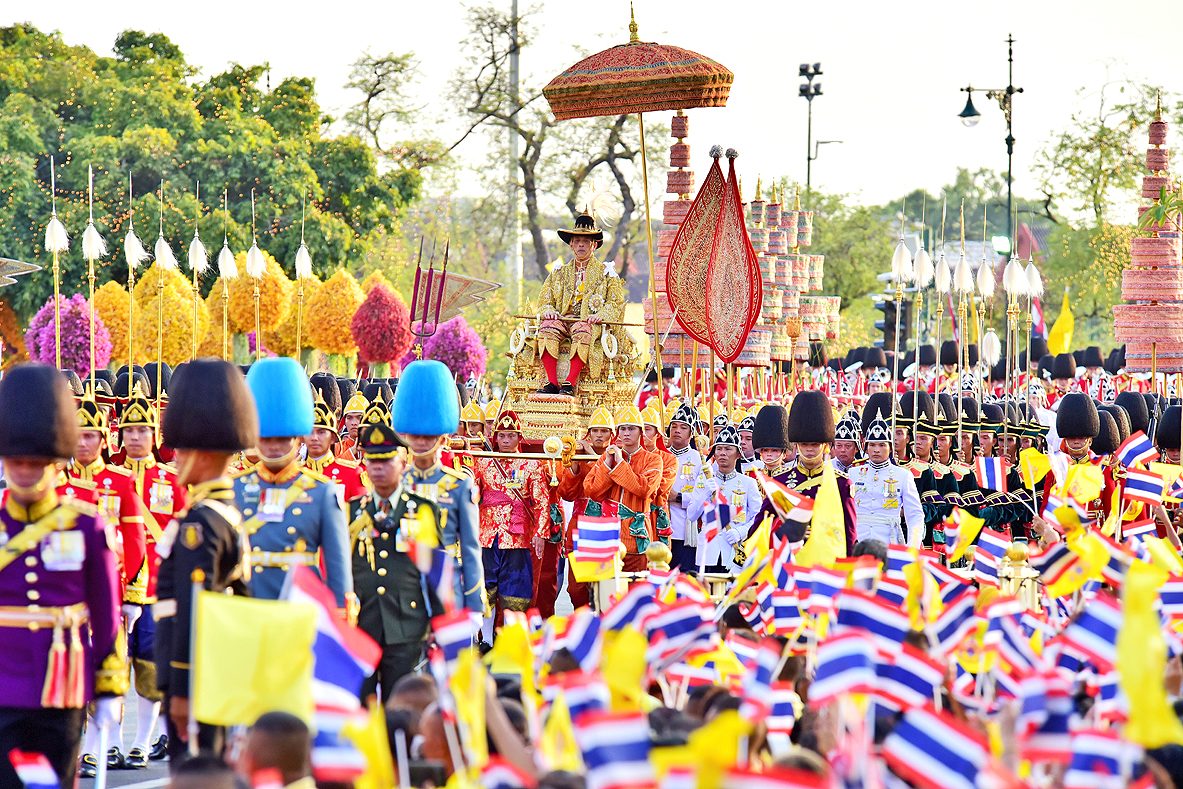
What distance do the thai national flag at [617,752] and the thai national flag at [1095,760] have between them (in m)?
1.20

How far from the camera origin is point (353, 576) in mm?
8422

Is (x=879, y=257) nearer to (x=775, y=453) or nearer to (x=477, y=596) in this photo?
Answer: (x=775, y=453)

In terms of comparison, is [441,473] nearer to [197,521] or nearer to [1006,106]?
[197,521]

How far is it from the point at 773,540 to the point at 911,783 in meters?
4.62

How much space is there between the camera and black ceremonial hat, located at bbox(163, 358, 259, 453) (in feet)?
21.8

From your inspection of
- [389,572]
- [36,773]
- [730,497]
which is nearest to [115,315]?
[730,497]

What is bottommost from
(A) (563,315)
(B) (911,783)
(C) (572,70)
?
(B) (911,783)

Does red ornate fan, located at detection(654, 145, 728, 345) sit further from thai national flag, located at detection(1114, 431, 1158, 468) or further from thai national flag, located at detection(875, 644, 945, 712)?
thai national flag, located at detection(875, 644, 945, 712)

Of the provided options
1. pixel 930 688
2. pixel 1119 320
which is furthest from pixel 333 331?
pixel 930 688

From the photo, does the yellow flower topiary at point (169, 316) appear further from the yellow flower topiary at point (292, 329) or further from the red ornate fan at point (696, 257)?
the red ornate fan at point (696, 257)

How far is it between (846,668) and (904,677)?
2.41ft

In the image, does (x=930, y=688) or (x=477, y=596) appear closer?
(x=930, y=688)

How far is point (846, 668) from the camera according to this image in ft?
18.0

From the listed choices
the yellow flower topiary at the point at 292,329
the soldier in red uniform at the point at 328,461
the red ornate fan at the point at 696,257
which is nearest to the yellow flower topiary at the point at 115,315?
the yellow flower topiary at the point at 292,329
